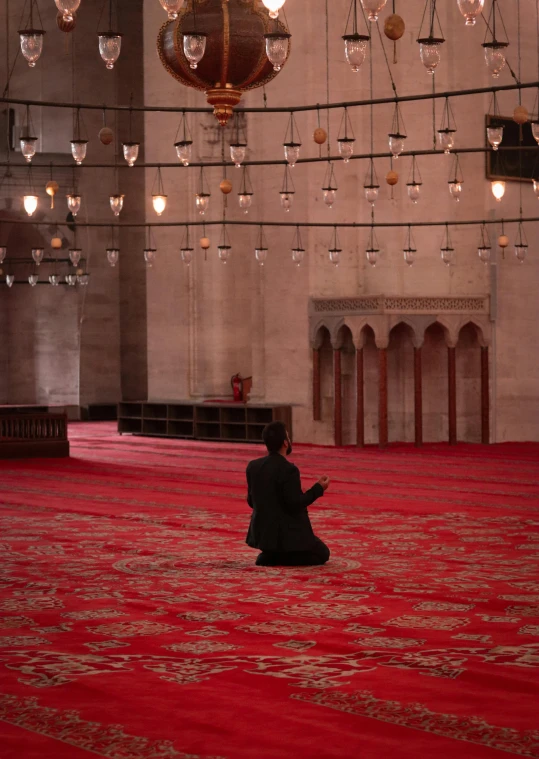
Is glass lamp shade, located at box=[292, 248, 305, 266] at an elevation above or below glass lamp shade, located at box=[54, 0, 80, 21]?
below

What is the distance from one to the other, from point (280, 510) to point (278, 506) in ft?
0.08

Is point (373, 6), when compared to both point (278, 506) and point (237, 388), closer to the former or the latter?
point (278, 506)

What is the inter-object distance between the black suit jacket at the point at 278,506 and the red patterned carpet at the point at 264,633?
0.17 meters

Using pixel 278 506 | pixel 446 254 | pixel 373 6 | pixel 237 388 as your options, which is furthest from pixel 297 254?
pixel 278 506

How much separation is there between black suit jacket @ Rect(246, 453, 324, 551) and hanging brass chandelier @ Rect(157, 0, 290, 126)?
2242 millimetres

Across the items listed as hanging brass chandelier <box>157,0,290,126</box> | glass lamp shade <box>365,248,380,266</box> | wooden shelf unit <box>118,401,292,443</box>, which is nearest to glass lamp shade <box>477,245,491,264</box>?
glass lamp shade <box>365,248,380,266</box>

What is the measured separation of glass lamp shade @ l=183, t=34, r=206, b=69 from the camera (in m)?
6.35

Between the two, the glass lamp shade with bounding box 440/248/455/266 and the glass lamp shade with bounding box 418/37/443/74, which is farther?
the glass lamp shade with bounding box 440/248/455/266

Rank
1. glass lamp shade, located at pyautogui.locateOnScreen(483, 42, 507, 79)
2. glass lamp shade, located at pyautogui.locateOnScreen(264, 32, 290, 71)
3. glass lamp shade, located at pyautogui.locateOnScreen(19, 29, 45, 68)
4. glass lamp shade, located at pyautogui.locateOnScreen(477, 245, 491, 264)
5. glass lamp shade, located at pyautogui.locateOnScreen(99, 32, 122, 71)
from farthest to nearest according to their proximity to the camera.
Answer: glass lamp shade, located at pyautogui.locateOnScreen(477, 245, 491, 264)
glass lamp shade, located at pyautogui.locateOnScreen(483, 42, 507, 79)
glass lamp shade, located at pyautogui.locateOnScreen(99, 32, 122, 71)
glass lamp shade, located at pyautogui.locateOnScreen(19, 29, 45, 68)
glass lamp shade, located at pyautogui.locateOnScreen(264, 32, 290, 71)

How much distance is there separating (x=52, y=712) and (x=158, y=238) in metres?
15.5

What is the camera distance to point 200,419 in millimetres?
16781

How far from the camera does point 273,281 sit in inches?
635

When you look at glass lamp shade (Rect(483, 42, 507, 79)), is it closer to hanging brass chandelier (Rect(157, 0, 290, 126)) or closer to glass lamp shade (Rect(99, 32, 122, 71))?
hanging brass chandelier (Rect(157, 0, 290, 126))

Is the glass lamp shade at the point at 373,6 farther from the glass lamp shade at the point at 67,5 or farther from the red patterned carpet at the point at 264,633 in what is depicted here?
the red patterned carpet at the point at 264,633
